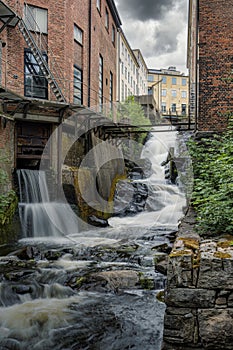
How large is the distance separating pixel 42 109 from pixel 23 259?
24.1 feet

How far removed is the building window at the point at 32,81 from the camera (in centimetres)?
1444

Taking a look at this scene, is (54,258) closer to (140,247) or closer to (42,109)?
(140,247)

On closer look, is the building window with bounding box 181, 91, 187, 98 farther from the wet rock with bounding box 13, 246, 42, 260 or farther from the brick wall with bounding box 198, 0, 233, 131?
the wet rock with bounding box 13, 246, 42, 260

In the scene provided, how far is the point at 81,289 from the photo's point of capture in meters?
6.60

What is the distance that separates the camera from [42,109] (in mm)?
14133

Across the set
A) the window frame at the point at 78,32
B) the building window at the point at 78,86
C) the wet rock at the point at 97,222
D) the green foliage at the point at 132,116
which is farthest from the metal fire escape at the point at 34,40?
the green foliage at the point at 132,116

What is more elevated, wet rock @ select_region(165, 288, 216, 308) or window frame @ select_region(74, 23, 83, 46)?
window frame @ select_region(74, 23, 83, 46)

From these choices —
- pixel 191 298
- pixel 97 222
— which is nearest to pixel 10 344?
pixel 191 298

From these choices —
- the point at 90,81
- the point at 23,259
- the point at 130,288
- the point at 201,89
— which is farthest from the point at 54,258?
the point at 90,81

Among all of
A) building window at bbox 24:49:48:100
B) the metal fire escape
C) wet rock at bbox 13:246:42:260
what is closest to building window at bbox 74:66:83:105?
the metal fire escape

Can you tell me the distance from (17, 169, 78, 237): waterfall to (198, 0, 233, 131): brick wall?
5937mm

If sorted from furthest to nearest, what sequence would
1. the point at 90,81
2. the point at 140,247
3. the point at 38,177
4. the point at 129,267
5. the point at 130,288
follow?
the point at 90,81 → the point at 38,177 → the point at 140,247 → the point at 129,267 → the point at 130,288

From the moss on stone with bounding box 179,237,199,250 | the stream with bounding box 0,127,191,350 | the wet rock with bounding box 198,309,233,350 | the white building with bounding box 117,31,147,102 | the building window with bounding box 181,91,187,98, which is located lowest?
the stream with bounding box 0,127,191,350

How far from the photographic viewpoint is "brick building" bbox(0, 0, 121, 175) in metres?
13.0
